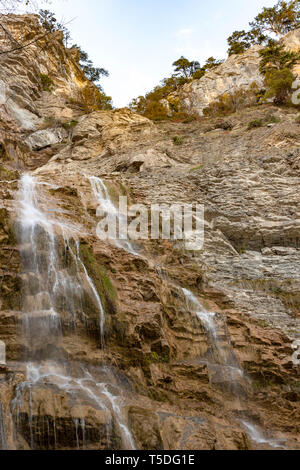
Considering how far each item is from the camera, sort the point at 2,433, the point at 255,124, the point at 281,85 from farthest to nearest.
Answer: the point at 281,85, the point at 255,124, the point at 2,433

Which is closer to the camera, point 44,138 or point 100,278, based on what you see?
point 100,278

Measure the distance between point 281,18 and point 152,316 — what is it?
44.7 metres

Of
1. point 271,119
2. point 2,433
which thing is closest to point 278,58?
point 271,119

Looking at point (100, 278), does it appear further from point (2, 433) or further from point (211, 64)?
point (211, 64)

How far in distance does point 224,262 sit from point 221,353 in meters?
4.62

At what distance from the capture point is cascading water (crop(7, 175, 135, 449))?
5.51 m

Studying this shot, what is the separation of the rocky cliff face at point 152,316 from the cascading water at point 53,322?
3cm

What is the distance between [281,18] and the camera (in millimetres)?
39156

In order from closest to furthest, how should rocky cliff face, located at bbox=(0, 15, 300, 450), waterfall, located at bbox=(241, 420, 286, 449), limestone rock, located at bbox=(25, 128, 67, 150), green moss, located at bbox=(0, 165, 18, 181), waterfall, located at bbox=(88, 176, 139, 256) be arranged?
1. rocky cliff face, located at bbox=(0, 15, 300, 450)
2. waterfall, located at bbox=(241, 420, 286, 449)
3. waterfall, located at bbox=(88, 176, 139, 256)
4. green moss, located at bbox=(0, 165, 18, 181)
5. limestone rock, located at bbox=(25, 128, 67, 150)

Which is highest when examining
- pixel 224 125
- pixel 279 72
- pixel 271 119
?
pixel 279 72

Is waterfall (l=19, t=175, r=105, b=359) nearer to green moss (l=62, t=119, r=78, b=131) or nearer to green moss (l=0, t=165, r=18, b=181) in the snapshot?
green moss (l=0, t=165, r=18, b=181)

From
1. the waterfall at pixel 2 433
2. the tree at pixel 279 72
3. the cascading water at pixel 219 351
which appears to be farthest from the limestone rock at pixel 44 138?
the waterfall at pixel 2 433

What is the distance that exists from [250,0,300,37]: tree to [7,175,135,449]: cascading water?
42.7 m

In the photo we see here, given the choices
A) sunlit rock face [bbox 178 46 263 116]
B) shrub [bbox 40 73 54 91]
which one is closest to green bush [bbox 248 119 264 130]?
sunlit rock face [bbox 178 46 263 116]
